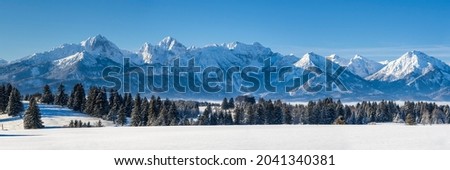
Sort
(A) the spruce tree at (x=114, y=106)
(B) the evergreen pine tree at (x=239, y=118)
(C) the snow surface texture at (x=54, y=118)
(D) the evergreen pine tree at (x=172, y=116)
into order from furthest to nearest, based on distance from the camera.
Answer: (B) the evergreen pine tree at (x=239, y=118) → (A) the spruce tree at (x=114, y=106) → (D) the evergreen pine tree at (x=172, y=116) → (C) the snow surface texture at (x=54, y=118)

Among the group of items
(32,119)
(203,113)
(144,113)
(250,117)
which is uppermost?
(144,113)

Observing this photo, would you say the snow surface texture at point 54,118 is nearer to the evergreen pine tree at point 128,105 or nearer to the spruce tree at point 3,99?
the spruce tree at point 3,99

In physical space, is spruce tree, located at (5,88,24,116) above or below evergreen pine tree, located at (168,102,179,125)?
above

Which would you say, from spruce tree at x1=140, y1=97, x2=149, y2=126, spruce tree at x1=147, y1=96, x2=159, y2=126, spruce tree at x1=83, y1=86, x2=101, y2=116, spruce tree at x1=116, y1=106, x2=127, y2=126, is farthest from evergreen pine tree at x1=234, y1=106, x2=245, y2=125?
spruce tree at x1=83, y1=86, x2=101, y2=116

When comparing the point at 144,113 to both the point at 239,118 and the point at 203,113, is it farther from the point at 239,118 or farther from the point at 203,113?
the point at 239,118

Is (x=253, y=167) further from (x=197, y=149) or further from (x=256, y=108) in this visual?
(x=256, y=108)

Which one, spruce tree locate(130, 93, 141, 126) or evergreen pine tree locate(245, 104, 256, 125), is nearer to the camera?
spruce tree locate(130, 93, 141, 126)

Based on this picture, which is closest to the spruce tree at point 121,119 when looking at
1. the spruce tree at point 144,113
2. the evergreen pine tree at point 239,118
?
the spruce tree at point 144,113

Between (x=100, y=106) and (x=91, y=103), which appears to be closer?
(x=100, y=106)

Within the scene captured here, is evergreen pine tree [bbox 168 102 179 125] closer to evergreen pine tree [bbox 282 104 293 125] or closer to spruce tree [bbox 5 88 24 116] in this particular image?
spruce tree [bbox 5 88 24 116]

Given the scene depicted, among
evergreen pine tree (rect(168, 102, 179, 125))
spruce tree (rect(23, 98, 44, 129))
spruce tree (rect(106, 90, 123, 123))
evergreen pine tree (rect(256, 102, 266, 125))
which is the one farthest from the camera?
evergreen pine tree (rect(256, 102, 266, 125))

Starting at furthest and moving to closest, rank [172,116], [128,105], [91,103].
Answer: [128,105], [91,103], [172,116]

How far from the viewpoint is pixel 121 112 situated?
114m

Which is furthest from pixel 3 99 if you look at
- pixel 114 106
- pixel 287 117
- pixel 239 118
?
pixel 287 117
